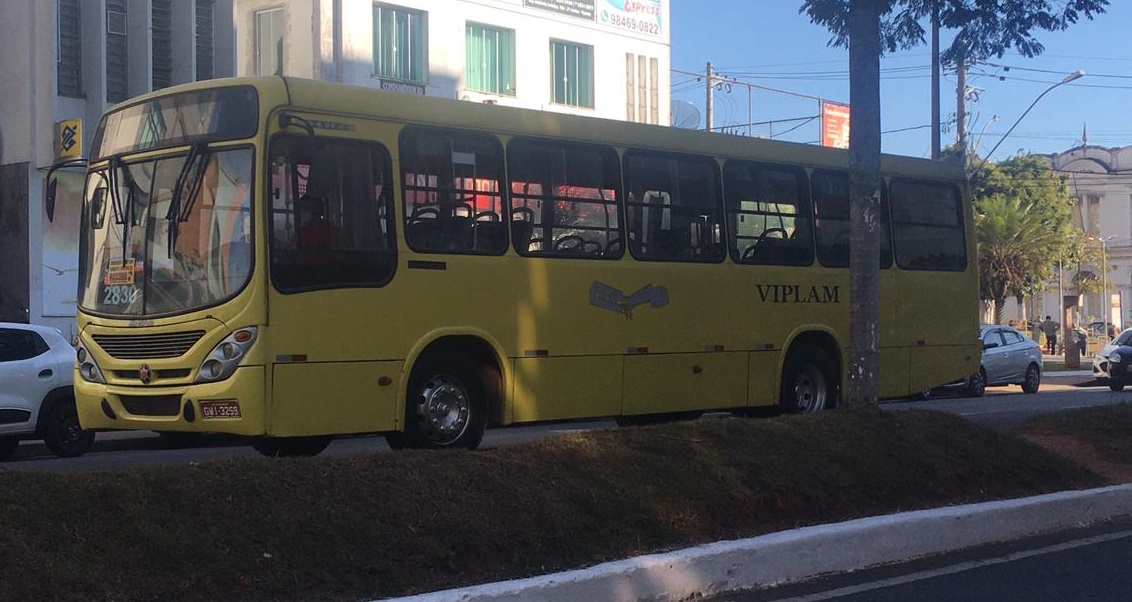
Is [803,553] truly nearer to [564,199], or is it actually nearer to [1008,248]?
[564,199]

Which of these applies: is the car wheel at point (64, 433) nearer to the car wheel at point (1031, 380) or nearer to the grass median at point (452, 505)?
the grass median at point (452, 505)

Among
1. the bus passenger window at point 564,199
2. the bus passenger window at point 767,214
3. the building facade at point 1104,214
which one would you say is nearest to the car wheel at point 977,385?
the bus passenger window at point 767,214

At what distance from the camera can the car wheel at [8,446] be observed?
46.9 ft

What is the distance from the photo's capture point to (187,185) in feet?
33.6

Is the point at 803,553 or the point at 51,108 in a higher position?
the point at 51,108

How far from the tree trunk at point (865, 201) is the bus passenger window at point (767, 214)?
2.44 meters

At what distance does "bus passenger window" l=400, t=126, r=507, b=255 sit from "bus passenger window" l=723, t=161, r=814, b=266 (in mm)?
3440

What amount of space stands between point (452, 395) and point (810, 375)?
560 centimetres

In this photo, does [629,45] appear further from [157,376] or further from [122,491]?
[122,491]

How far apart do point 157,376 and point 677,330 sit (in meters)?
5.48

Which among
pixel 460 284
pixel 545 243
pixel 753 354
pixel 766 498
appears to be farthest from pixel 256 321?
pixel 753 354

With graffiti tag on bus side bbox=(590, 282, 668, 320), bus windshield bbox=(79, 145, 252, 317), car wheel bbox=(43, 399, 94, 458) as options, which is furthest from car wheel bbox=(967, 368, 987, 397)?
bus windshield bbox=(79, 145, 252, 317)

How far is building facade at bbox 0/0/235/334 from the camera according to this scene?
77.5ft

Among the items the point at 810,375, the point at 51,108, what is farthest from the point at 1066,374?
the point at 51,108
